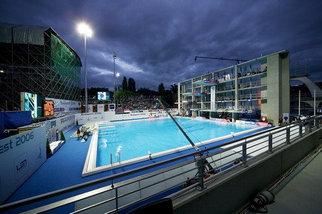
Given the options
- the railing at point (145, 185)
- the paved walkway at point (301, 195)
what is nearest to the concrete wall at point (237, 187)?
the railing at point (145, 185)

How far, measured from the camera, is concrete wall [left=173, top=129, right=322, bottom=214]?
73.6 inches

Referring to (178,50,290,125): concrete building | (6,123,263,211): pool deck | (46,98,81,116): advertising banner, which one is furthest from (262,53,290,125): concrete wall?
(46,98,81,116): advertising banner

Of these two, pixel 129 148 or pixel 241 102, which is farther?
pixel 241 102

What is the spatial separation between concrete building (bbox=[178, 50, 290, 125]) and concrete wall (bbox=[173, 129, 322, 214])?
48.8ft

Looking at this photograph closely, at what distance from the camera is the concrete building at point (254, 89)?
1456 cm

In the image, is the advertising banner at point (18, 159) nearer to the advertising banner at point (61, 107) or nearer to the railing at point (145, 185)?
the railing at point (145, 185)

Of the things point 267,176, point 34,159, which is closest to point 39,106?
point 34,159

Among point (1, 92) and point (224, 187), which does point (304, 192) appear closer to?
point (224, 187)

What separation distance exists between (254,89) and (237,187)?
63.1 feet

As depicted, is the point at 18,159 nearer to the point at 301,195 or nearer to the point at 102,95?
the point at 301,195

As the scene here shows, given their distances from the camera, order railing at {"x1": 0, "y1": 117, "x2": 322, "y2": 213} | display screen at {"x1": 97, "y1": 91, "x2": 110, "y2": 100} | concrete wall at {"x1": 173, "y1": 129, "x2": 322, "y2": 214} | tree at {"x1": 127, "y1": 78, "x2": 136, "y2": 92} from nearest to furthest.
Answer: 1. railing at {"x1": 0, "y1": 117, "x2": 322, "y2": 213}
2. concrete wall at {"x1": 173, "y1": 129, "x2": 322, "y2": 214}
3. display screen at {"x1": 97, "y1": 91, "x2": 110, "y2": 100}
4. tree at {"x1": 127, "y1": 78, "x2": 136, "y2": 92}

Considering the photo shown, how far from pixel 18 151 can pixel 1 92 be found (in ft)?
59.6

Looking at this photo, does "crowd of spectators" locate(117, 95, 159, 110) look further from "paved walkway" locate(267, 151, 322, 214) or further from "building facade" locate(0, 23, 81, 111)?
"paved walkway" locate(267, 151, 322, 214)

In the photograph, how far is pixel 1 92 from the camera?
48.5ft
